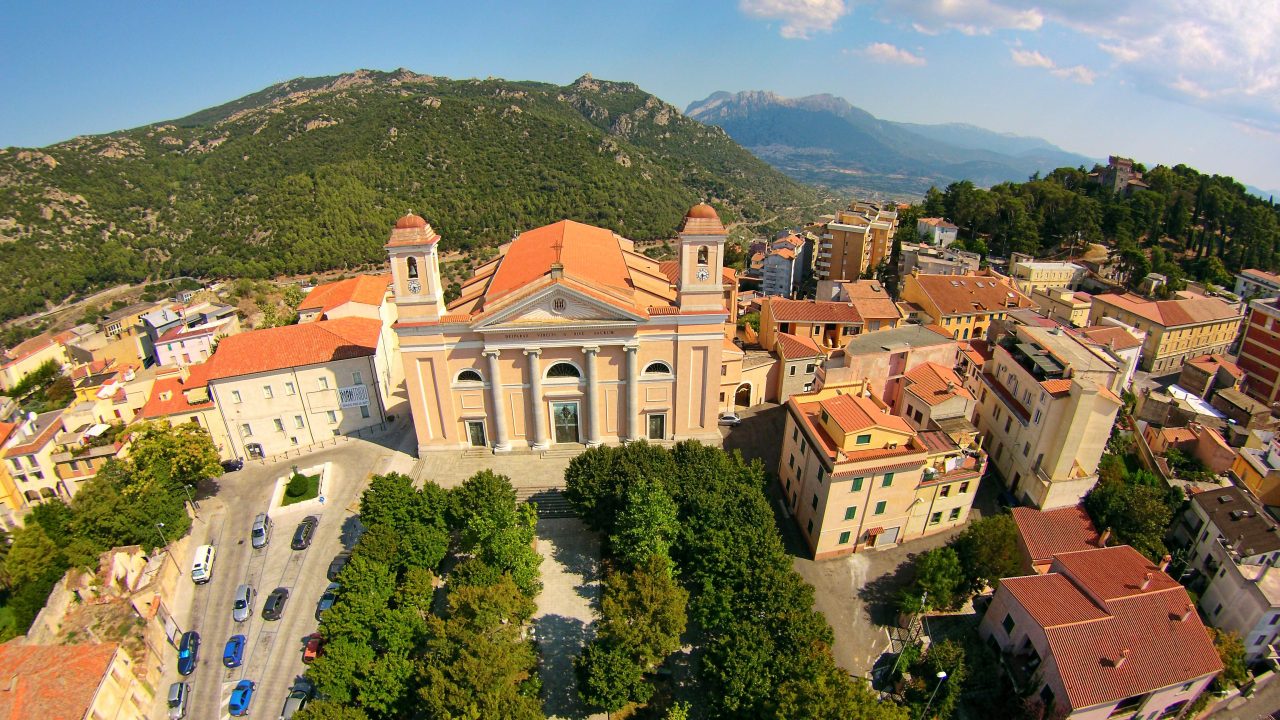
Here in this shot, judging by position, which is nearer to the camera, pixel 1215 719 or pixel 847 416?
pixel 1215 719

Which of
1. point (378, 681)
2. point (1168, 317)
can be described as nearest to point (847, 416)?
point (378, 681)

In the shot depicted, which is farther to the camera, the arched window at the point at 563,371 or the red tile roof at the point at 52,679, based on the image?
the arched window at the point at 563,371

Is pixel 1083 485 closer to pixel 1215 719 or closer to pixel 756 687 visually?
pixel 1215 719

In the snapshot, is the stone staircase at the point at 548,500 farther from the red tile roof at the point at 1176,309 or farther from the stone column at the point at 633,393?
the red tile roof at the point at 1176,309

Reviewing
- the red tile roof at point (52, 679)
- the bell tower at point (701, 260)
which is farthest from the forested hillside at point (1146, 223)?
the red tile roof at point (52, 679)

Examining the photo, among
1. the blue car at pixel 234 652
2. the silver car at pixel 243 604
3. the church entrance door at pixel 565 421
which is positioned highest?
the church entrance door at pixel 565 421

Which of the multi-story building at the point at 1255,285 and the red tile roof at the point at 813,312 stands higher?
the red tile roof at the point at 813,312

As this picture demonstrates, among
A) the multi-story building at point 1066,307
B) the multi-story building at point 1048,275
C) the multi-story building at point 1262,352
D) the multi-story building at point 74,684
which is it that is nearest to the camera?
the multi-story building at point 74,684
